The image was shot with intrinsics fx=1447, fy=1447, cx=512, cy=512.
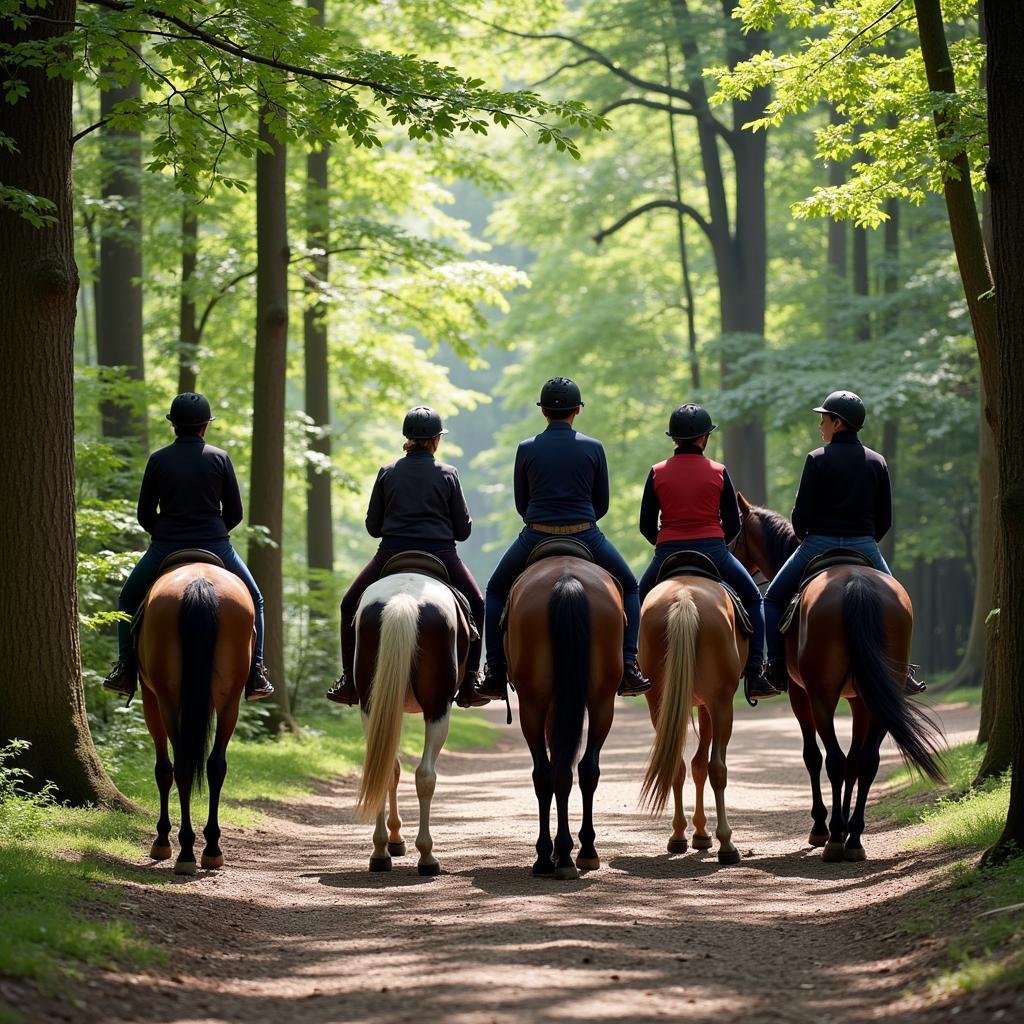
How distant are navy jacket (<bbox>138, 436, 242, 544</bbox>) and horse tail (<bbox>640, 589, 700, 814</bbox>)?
126 inches

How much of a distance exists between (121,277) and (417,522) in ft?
33.2

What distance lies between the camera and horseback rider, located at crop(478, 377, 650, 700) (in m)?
10.0

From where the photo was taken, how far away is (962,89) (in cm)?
1176

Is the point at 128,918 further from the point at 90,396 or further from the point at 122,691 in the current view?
the point at 90,396

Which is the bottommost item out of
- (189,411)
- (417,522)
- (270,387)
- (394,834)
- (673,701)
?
(394,834)

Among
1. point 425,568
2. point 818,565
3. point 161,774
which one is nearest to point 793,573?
point 818,565

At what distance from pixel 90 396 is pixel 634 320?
2581 centimetres

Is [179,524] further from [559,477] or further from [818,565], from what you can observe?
[818,565]

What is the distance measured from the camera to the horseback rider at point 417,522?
34.2 ft

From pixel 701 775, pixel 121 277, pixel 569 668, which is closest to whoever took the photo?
pixel 569 668

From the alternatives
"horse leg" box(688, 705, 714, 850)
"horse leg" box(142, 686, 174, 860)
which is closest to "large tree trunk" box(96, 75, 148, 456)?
"horse leg" box(142, 686, 174, 860)

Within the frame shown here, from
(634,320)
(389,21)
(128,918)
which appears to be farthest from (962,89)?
(634,320)

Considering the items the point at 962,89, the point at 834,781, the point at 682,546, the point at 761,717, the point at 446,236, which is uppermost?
the point at 446,236

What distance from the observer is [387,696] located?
945cm
